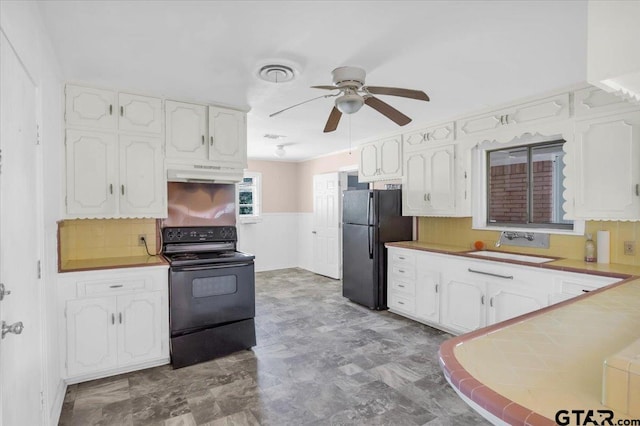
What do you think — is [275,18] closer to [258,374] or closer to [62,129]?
[62,129]

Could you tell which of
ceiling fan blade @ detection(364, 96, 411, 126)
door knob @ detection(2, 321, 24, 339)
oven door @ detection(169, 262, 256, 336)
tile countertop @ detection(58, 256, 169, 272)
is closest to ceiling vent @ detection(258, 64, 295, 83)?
ceiling fan blade @ detection(364, 96, 411, 126)

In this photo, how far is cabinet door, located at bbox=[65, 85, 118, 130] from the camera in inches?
109

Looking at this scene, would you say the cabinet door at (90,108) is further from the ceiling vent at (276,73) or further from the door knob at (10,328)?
the door knob at (10,328)

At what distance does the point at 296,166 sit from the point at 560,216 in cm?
513

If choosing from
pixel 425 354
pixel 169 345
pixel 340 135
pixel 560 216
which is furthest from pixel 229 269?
pixel 560 216

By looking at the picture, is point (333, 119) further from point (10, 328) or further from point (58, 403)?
point (58, 403)

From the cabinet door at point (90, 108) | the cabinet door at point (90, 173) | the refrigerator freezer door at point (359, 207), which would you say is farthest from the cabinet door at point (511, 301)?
the cabinet door at point (90, 108)

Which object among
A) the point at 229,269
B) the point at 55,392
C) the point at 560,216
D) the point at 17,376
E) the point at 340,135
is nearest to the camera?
the point at 17,376

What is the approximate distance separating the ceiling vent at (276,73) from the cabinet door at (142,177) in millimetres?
1250

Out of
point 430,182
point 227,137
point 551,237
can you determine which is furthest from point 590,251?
point 227,137

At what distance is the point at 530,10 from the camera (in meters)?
1.79

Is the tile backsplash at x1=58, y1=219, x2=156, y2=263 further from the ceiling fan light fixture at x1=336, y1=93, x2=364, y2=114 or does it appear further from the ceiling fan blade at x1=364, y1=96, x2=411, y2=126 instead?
the ceiling fan blade at x1=364, y1=96, x2=411, y2=126

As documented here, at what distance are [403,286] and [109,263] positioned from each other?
308 centimetres

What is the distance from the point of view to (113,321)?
2.71m
